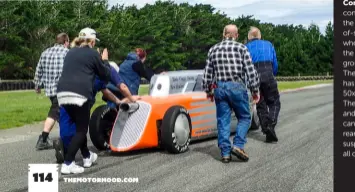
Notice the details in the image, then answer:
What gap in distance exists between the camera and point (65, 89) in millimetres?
7070

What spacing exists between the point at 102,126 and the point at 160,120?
0.93 m

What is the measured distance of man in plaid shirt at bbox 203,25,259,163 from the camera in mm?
7738

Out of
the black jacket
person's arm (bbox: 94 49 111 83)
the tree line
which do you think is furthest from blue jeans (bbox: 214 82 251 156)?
the tree line

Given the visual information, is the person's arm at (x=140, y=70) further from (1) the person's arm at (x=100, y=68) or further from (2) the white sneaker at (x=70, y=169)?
(2) the white sneaker at (x=70, y=169)

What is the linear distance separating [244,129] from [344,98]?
2.27m

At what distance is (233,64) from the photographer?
25.4 ft

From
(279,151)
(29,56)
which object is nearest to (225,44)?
(279,151)

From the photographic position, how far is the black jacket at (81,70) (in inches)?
278

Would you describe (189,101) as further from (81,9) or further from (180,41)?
(180,41)

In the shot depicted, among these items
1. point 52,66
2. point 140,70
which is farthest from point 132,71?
point 52,66

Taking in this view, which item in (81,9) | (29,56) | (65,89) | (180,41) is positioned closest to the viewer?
(65,89)

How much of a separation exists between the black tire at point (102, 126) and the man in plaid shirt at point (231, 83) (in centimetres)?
181

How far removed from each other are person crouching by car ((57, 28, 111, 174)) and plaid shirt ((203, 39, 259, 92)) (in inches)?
60.4

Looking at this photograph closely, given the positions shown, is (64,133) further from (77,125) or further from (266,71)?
(266,71)
